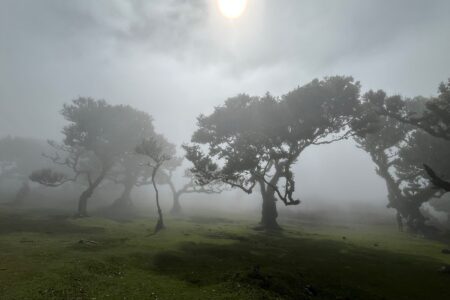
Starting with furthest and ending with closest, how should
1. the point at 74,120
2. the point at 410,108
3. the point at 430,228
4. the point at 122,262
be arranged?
1. the point at 74,120
2. the point at 410,108
3. the point at 430,228
4. the point at 122,262

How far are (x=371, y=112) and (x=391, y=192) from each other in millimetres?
26028

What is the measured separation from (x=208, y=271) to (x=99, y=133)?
60.9 metres

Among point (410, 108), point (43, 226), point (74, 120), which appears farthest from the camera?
point (74, 120)

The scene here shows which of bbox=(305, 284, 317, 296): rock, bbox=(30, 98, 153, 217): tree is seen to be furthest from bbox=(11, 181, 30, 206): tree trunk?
bbox=(305, 284, 317, 296): rock

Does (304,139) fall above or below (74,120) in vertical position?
below

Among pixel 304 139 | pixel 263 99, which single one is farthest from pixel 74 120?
pixel 304 139

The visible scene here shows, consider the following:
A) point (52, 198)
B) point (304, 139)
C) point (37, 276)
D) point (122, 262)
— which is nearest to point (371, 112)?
point (304, 139)

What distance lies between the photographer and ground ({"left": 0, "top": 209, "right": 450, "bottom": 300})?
1770 centimetres

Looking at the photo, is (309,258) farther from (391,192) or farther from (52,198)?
(52,198)

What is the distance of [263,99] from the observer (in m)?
52.6

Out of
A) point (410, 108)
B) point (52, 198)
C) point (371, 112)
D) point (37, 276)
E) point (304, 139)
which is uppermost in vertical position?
point (410, 108)

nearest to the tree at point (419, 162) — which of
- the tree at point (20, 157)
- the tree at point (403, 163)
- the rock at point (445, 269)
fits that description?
the tree at point (403, 163)

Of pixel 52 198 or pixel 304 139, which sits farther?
pixel 52 198

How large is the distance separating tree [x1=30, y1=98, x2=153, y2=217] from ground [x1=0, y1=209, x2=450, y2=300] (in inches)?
1477
